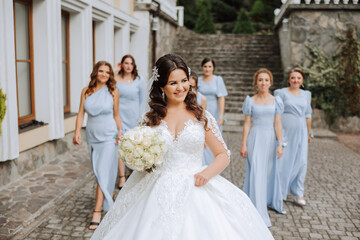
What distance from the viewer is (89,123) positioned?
493cm

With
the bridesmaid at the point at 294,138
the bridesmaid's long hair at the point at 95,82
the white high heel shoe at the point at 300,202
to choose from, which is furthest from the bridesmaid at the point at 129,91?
the white high heel shoe at the point at 300,202

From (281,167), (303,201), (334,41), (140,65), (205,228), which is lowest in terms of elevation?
(303,201)

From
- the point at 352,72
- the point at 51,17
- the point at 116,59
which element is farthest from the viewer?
the point at 352,72

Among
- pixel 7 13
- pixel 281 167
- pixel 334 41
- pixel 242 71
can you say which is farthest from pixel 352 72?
pixel 7 13

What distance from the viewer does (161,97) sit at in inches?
113

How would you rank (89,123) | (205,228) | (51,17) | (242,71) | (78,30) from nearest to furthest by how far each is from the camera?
1. (205,228)
2. (89,123)
3. (51,17)
4. (78,30)
5. (242,71)

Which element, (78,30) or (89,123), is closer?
(89,123)

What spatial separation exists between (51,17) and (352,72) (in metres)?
9.20

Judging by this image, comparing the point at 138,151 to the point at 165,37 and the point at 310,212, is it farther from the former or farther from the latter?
the point at 165,37

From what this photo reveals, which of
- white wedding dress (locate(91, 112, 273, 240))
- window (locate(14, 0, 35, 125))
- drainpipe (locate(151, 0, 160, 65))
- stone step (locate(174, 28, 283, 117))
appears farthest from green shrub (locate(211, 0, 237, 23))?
white wedding dress (locate(91, 112, 273, 240))

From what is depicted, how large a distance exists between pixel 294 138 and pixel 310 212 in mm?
1096

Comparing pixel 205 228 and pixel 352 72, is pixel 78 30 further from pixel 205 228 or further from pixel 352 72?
pixel 352 72

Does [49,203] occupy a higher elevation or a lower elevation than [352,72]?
lower

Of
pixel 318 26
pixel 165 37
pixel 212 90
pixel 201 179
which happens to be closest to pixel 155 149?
pixel 201 179
